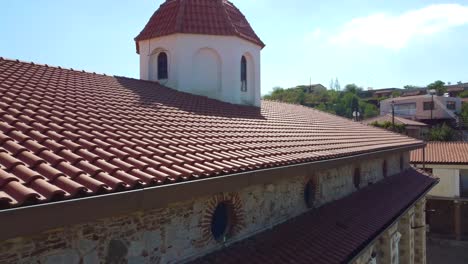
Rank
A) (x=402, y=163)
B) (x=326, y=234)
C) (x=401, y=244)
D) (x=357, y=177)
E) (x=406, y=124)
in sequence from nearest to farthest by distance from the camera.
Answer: (x=326, y=234) < (x=357, y=177) < (x=401, y=244) < (x=402, y=163) < (x=406, y=124)

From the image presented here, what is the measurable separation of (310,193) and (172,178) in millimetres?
4402

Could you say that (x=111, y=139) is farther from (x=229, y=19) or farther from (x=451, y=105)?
(x=451, y=105)

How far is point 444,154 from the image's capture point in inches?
983

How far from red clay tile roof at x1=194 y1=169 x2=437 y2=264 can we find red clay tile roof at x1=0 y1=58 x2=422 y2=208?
42.0 inches

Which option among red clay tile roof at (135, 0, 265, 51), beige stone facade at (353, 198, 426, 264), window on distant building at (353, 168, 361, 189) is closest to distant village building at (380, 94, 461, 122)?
beige stone facade at (353, 198, 426, 264)

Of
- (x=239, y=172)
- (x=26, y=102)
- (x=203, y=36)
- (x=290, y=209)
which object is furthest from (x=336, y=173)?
(x=26, y=102)

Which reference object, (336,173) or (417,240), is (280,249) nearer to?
(336,173)

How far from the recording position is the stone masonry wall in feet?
10.8

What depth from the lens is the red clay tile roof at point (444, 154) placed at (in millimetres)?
23781

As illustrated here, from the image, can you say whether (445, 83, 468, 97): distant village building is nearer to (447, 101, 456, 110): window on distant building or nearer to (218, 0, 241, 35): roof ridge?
(447, 101, 456, 110): window on distant building

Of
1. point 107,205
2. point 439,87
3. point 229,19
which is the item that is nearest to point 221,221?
point 107,205

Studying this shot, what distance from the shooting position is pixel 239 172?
514 cm

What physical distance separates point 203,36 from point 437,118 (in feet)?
178

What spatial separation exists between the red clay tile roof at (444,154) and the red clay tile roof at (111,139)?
1713cm
